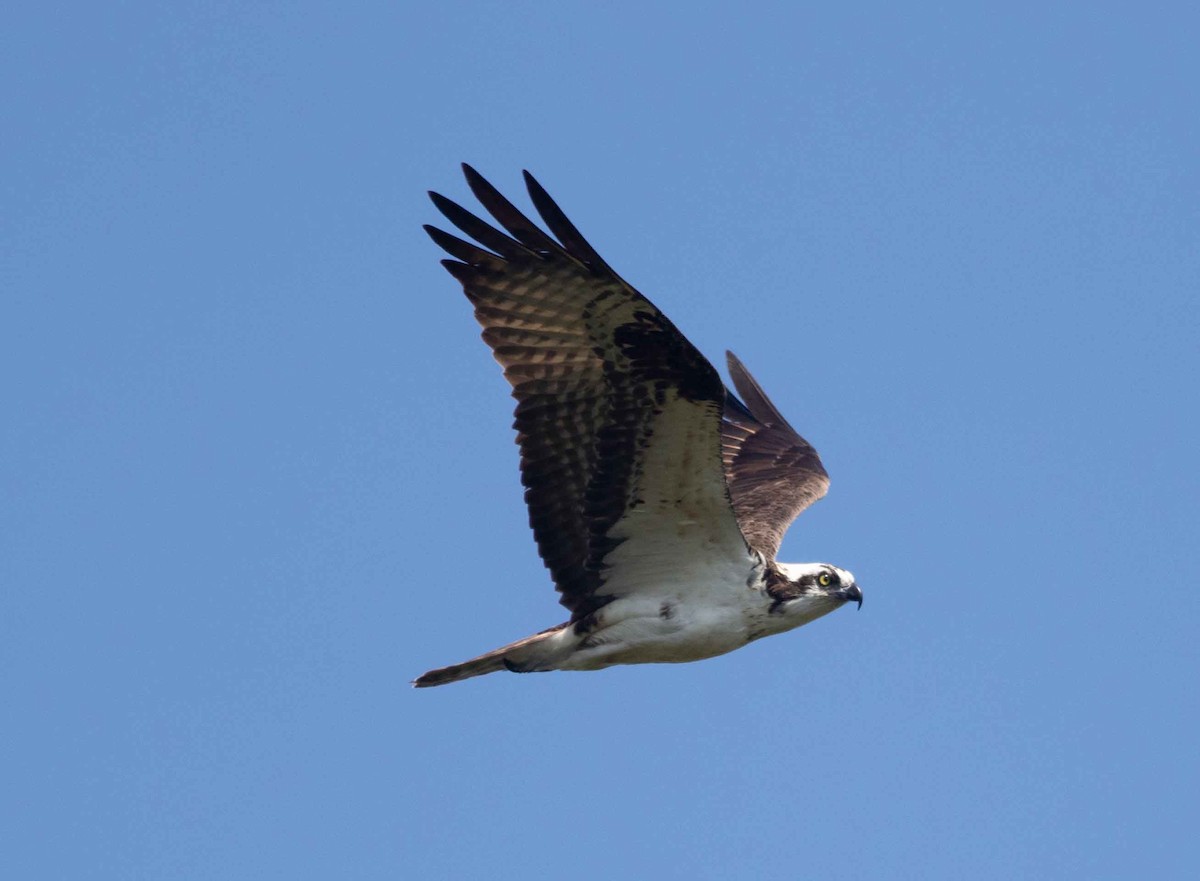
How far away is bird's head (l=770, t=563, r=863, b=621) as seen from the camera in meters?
10.7

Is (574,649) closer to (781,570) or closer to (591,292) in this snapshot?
(781,570)

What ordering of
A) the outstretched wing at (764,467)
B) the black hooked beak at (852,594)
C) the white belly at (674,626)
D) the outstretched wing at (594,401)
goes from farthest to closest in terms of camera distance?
the outstretched wing at (764,467) → the black hooked beak at (852,594) → the white belly at (674,626) → the outstretched wing at (594,401)

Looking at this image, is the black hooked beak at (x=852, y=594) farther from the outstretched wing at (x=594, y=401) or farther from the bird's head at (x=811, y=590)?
the outstretched wing at (x=594, y=401)

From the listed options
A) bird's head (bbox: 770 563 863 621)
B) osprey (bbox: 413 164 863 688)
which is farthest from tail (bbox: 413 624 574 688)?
bird's head (bbox: 770 563 863 621)

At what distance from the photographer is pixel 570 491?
411 inches

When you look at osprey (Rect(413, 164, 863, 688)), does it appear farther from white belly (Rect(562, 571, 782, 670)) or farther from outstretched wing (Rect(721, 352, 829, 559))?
outstretched wing (Rect(721, 352, 829, 559))

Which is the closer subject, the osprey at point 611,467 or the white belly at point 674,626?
the osprey at point 611,467

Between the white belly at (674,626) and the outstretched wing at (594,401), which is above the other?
the outstretched wing at (594,401)

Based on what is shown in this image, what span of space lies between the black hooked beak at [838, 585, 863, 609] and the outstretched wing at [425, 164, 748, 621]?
68cm

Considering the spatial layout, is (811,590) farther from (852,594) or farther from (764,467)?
(764,467)

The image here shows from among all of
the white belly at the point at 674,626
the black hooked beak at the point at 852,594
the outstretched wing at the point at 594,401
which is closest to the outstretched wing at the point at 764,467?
the black hooked beak at the point at 852,594

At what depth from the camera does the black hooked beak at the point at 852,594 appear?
1079cm

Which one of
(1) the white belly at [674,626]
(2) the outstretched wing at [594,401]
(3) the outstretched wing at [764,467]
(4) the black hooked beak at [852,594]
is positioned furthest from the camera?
(3) the outstretched wing at [764,467]

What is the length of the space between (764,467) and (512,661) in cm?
369
